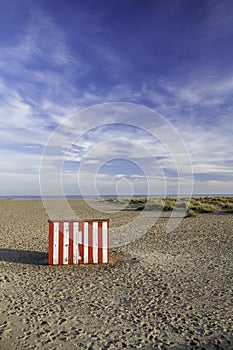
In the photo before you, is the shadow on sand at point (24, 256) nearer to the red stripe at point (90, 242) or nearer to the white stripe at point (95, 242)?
the red stripe at point (90, 242)

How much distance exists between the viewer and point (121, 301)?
15.6 ft

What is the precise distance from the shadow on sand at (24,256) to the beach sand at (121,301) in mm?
24

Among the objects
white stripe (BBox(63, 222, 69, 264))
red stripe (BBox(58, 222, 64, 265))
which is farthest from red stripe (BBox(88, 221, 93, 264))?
red stripe (BBox(58, 222, 64, 265))

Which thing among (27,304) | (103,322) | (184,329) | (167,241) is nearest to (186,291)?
(184,329)

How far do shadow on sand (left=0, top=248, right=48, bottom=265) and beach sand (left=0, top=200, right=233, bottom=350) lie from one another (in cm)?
2

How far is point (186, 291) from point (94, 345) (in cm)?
235

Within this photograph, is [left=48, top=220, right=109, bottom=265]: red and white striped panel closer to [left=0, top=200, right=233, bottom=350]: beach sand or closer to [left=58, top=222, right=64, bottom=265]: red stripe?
[left=58, top=222, right=64, bottom=265]: red stripe

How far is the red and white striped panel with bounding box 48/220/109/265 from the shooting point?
6812 millimetres

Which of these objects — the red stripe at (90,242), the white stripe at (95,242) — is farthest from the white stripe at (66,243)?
the white stripe at (95,242)

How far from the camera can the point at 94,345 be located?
134 inches

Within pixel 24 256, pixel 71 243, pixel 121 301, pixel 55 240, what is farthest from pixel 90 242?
pixel 121 301

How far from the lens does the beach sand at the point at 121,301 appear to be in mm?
3555

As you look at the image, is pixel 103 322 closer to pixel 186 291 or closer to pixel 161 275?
pixel 186 291

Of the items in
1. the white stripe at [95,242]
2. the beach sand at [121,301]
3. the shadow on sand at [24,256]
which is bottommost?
the beach sand at [121,301]
